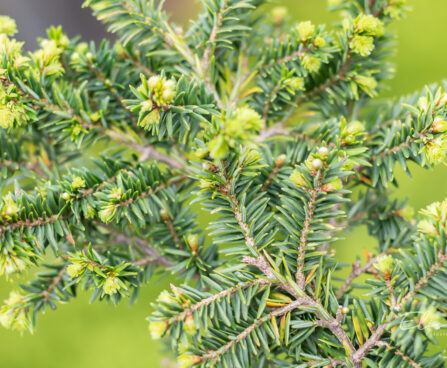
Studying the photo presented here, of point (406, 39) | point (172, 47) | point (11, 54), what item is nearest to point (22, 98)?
point (11, 54)

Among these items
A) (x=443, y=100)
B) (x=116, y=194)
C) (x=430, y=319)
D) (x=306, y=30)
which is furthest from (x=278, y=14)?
(x=430, y=319)


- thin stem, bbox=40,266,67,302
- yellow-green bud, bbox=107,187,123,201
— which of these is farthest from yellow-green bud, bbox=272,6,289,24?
thin stem, bbox=40,266,67,302

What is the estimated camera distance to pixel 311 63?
0.60 m

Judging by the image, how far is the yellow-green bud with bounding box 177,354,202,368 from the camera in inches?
17.7

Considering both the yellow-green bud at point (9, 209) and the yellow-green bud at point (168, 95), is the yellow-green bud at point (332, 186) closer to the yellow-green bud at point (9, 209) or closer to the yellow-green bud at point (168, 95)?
the yellow-green bud at point (168, 95)

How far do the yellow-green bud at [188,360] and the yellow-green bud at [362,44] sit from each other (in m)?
0.46

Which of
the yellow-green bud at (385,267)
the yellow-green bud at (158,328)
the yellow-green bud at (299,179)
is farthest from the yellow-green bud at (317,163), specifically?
the yellow-green bud at (158,328)

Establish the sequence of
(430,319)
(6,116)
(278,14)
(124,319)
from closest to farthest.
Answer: (430,319), (6,116), (278,14), (124,319)

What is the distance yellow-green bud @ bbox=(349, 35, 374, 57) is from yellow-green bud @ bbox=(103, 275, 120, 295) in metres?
0.45

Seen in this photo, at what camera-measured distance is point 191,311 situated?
18.0 inches

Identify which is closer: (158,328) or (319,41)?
(158,328)

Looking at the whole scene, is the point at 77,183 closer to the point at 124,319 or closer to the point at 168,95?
the point at 168,95

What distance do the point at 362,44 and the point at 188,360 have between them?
0.47m

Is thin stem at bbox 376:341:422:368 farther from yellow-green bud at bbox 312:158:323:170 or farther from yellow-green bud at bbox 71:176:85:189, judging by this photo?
yellow-green bud at bbox 71:176:85:189
